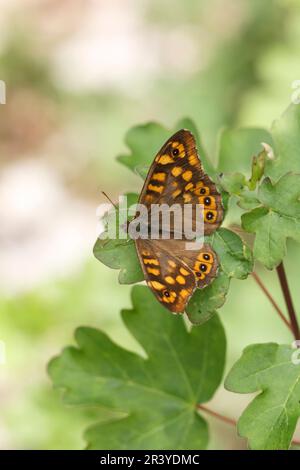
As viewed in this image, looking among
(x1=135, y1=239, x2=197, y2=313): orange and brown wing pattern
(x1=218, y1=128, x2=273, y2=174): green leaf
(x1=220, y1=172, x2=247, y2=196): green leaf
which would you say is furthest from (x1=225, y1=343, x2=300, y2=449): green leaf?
(x1=218, y1=128, x2=273, y2=174): green leaf

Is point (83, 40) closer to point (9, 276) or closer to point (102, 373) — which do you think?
point (9, 276)

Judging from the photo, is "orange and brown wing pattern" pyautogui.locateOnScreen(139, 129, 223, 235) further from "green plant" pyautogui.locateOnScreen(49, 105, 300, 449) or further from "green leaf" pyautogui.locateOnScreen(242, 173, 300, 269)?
"green plant" pyautogui.locateOnScreen(49, 105, 300, 449)

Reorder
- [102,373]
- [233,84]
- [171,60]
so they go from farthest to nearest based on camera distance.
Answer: [171,60] < [233,84] < [102,373]

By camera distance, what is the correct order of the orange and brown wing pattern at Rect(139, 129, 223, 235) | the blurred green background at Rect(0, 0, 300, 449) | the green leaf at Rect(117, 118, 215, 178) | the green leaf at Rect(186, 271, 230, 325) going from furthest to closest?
1. the blurred green background at Rect(0, 0, 300, 449)
2. the green leaf at Rect(117, 118, 215, 178)
3. the orange and brown wing pattern at Rect(139, 129, 223, 235)
4. the green leaf at Rect(186, 271, 230, 325)

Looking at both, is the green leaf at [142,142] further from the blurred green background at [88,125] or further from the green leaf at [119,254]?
the blurred green background at [88,125]

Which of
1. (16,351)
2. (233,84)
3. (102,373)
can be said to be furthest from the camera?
(233,84)

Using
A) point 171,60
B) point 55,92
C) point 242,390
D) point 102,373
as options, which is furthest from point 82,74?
point 242,390
